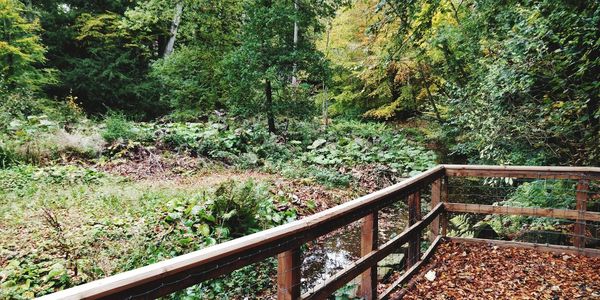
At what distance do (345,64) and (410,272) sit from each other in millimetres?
12521

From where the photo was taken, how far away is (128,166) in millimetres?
9117

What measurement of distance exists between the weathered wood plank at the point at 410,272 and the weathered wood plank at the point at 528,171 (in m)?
0.97

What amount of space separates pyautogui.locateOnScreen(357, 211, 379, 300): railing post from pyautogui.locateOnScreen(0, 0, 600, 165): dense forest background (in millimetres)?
2476

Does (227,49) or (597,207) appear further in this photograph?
(227,49)

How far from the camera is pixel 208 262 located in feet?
5.92

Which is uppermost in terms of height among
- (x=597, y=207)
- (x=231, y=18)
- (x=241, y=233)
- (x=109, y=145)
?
(x=231, y=18)

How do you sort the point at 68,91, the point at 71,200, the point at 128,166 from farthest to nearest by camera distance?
the point at 68,91, the point at 128,166, the point at 71,200

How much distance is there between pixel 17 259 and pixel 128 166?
4.93 metres

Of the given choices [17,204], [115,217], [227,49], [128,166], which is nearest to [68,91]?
[227,49]

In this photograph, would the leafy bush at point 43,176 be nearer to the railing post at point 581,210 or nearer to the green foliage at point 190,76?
the green foliage at point 190,76

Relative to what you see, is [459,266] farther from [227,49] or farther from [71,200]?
[227,49]

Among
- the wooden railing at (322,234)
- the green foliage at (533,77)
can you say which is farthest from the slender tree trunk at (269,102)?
the wooden railing at (322,234)

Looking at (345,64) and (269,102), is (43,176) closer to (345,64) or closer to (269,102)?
(269,102)

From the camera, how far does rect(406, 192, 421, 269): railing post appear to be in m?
4.16
